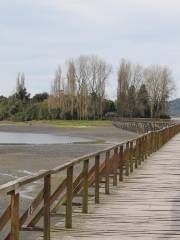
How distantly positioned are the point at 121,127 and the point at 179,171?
2763 inches

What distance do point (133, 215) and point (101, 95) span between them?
10246 cm

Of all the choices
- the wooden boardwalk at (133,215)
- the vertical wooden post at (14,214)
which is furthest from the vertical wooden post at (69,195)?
the vertical wooden post at (14,214)

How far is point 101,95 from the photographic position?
112 meters

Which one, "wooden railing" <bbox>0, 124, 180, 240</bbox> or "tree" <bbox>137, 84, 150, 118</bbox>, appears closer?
"wooden railing" <bbox>0, 124, 180, 240</bbox>

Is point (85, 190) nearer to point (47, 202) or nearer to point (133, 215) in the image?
point (133, 215)

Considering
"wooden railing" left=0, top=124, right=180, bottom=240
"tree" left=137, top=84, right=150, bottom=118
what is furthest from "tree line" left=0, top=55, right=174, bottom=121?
"wooden railing" left=0, top=124, right=180, bottom=240

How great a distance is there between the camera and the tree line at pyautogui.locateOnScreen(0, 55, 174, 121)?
362 ft

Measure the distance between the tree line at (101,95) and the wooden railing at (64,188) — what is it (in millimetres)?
88845

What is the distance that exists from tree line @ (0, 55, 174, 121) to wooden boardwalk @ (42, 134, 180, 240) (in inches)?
3759

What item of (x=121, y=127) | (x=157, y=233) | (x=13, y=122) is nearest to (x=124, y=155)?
(x=157, y=233)

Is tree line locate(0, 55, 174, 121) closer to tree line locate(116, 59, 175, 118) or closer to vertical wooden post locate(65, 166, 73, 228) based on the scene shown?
tree line locate(116, 59, 175, 118)

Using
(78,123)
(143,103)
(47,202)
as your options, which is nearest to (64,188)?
(47,202)

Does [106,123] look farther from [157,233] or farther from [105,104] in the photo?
[157,233]

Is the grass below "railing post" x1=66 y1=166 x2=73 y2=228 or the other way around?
below
